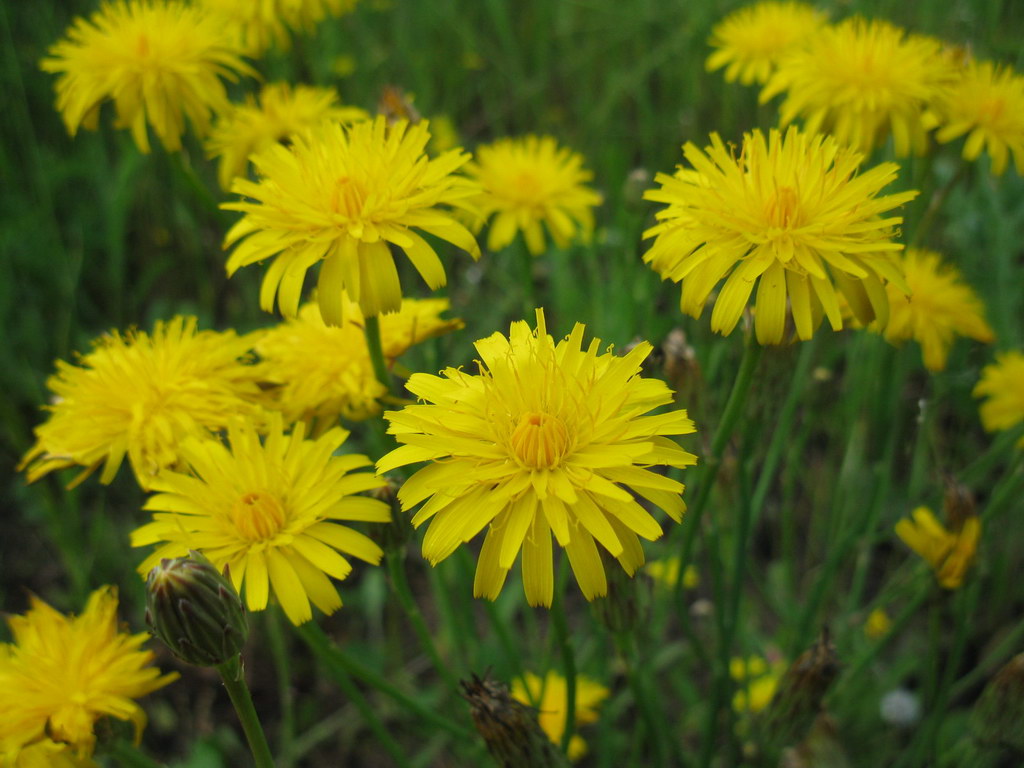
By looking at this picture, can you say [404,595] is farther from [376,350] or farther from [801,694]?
[801,694]

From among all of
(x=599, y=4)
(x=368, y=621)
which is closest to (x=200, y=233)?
(x=368, y=621)

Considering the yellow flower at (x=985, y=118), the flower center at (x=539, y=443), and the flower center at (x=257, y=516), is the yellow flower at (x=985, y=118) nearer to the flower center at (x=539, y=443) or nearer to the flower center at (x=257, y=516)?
the flower center at (x=539, y=443)

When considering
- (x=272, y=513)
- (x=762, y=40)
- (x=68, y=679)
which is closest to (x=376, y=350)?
(x=272, y=513)

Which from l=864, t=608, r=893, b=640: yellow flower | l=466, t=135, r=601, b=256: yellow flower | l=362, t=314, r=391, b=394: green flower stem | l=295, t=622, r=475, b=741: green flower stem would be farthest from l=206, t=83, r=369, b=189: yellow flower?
l=864, t=608, r=893, b=640: yellow flower

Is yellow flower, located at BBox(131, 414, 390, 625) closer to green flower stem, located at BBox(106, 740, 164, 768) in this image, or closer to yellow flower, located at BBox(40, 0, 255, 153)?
green flower stem, located at BBox(106, 740, 164, 768)

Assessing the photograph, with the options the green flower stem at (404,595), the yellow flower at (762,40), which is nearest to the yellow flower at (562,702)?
the green flower stem at (404,595)

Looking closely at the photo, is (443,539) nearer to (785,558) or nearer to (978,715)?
(978,715)
